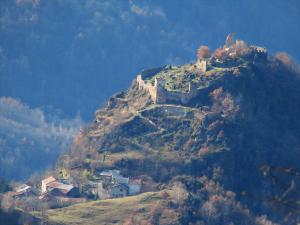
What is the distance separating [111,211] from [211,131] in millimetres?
17367

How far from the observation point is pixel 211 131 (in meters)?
85.9

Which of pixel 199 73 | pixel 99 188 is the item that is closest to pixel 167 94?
pixel 199 73

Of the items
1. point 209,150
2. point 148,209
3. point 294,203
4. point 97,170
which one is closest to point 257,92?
point 209,150

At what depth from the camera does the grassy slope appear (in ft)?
Result: 223

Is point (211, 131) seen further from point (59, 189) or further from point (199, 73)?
point (59, 189)

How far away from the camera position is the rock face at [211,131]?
266ft

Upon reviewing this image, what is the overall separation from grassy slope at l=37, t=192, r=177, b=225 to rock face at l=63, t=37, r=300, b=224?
2.45 meters

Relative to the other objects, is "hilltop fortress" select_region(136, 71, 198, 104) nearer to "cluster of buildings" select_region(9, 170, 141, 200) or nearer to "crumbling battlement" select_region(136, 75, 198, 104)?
"crumbling battlement" select_region(136, 75, 198, 104)

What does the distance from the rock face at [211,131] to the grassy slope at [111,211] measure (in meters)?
2.45

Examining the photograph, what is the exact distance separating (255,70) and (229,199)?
2081cm

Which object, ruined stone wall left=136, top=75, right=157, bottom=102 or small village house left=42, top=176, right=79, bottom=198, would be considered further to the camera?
ruined stone wall left=136, top=75, right=157, bottom=102

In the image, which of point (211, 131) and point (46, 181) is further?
point (211, 131)

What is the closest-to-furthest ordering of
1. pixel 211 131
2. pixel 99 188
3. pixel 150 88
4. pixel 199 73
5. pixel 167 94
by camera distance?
pixel 99 188 → pixel 211 131 → pixel 167 94 → pixel 150 88 → pixel 199 73

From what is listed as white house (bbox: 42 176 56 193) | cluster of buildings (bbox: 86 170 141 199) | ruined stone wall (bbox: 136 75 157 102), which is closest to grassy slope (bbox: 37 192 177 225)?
cluster of buildings (bbox: 86 170 141 199)
